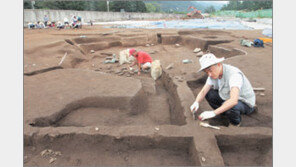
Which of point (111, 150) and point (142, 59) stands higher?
point (142, 59)

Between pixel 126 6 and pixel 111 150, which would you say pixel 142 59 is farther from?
pixel 126 6

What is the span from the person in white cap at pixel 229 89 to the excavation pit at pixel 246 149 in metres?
0.36

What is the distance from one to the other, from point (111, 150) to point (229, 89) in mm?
1873

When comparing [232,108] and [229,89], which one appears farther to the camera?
[229,89]

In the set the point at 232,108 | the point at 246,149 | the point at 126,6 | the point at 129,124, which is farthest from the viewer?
the point at 126,6

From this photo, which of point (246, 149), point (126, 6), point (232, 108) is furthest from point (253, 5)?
point (246, 149)

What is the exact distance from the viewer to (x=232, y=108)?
2.40 meters

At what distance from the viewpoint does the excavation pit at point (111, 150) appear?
2076mm

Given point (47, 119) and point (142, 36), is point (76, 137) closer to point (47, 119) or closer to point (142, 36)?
point (47, 119)

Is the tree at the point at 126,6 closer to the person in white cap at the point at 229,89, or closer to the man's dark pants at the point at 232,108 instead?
the man's dark pants at the point at 232,108

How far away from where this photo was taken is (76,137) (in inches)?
86.7

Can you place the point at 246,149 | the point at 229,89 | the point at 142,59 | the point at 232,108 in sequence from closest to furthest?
the point at 246,149
the point at 232,108
the point at 229,89
the point at 142,59

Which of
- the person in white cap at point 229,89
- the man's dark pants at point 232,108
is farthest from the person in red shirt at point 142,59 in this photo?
the person in white cap at point 229,89

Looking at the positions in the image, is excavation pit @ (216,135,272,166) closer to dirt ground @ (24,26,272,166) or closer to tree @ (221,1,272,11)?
dirt ground @ (24,26,272,166)
